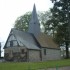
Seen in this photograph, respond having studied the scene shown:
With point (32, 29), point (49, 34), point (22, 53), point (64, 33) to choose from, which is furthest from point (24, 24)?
point (64, 33)

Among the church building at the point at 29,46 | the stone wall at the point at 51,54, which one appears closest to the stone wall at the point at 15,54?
the church building at the point at 29,46

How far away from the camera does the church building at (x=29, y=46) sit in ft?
197

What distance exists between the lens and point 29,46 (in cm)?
5981

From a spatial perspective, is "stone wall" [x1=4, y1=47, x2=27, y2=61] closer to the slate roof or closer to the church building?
the church building

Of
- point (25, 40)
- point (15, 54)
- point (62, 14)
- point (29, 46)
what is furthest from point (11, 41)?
point (62, 14)

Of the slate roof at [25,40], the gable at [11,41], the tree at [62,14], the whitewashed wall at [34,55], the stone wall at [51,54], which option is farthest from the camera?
the stone wall at [51,54]

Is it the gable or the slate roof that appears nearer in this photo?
the slate roof

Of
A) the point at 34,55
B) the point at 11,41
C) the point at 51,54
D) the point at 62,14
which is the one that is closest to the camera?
the point at 62,14

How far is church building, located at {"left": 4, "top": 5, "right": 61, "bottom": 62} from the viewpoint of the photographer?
59909 millimetres

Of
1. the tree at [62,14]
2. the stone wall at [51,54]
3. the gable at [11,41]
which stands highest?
the tree at [62,14]

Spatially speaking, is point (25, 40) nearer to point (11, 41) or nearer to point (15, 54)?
point (11, 41)

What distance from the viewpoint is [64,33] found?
40.5 metres

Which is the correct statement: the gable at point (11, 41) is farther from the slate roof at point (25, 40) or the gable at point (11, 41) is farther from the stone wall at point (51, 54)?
the stone wall at point (51, 54)

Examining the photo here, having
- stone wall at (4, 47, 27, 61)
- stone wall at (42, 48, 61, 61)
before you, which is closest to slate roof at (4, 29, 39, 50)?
stone wall at (4, 47, 27, 61)
